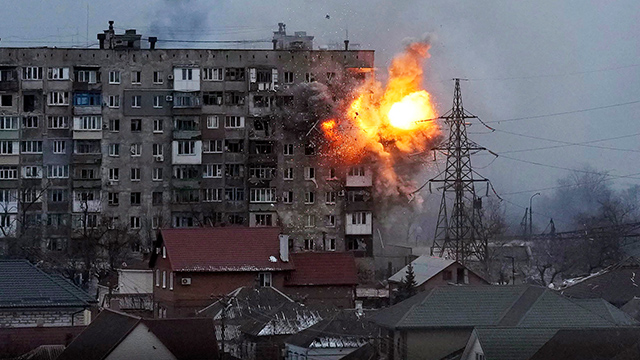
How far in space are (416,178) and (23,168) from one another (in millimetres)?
29924

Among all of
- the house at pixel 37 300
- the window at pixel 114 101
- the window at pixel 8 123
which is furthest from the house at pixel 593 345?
the window at pixel 8 123

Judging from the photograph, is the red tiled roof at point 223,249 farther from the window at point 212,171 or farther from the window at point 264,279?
the window at point 212,171

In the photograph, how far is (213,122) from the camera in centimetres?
11125

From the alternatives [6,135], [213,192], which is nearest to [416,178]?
[213,192]

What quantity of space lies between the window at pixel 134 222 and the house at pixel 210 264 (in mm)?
25106

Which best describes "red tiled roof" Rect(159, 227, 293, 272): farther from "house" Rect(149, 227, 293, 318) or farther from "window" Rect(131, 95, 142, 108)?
"window" Rect(131, 95, 142, 108)

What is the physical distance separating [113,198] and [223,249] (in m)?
29.6

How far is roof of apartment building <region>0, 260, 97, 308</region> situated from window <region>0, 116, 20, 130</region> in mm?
47173

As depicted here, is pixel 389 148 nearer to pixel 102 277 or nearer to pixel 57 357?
pixel 102 277

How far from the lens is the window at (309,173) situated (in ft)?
367

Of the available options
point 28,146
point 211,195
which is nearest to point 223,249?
point 211,195

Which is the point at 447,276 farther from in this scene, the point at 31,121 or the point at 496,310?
the point at 31,121

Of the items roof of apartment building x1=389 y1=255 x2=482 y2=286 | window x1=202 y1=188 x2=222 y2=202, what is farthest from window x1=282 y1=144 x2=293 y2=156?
roof of apartment building x1=389 y1=255 x2=482 y2=286

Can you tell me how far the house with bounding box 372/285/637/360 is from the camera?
2477 inches
